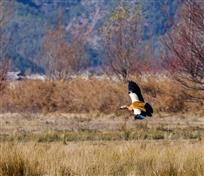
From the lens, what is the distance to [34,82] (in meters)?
44.0

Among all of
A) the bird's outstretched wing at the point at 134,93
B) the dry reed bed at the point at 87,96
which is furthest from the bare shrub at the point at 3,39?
the bird's outstretched wing at the point at 134,93

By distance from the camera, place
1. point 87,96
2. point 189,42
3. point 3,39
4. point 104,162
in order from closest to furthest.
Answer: point 104,162, point 189,42, point 87,96, point 3,39

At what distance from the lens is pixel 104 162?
1314 centimetres

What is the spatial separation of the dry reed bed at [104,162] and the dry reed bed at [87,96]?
2350 cm

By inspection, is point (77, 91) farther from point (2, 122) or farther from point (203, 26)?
point (203, 26)

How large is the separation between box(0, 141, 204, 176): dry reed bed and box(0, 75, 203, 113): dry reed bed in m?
23.5

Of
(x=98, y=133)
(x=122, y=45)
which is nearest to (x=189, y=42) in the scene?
(x=98, y=133)

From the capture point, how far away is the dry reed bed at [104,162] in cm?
1198

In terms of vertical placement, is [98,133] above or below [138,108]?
above

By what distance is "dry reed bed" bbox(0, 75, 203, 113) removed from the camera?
127 ft

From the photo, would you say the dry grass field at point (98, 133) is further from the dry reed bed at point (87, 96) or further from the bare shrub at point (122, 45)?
the bare shrub at point (122, 45)

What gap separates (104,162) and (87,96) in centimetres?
2829

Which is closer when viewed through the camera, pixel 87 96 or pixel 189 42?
pixel 189 42

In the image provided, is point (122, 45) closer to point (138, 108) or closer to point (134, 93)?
point (134, 93)
